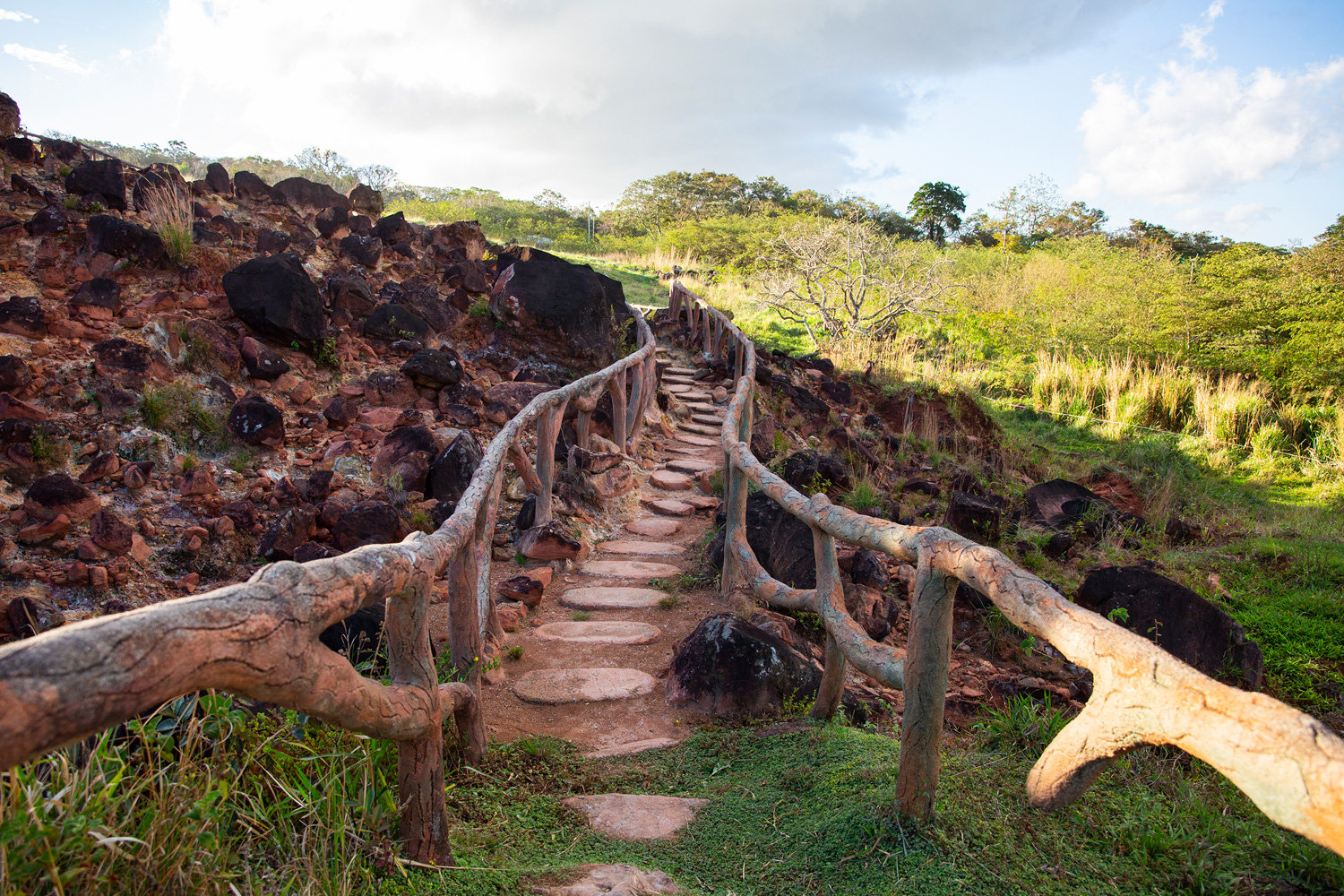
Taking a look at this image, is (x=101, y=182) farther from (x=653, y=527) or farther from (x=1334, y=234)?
(x=1334, y=234)

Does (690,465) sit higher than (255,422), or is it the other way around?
(255,422)

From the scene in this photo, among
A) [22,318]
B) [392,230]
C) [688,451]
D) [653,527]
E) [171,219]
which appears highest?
[392,230]

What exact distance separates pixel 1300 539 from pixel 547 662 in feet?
24.9

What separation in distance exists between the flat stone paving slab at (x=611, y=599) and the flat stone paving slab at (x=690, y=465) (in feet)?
8.56

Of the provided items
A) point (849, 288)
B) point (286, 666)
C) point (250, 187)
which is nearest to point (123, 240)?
point (250, 187)

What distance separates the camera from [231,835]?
1.80 meters

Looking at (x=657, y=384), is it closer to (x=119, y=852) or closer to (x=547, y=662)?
(x=547, y=662)

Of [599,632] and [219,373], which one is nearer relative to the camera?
[599,632]

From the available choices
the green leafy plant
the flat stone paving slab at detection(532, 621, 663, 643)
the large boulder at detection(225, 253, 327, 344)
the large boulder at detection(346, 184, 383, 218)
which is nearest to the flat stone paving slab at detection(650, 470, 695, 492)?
the flat stone paving slab at detection(532, 621, 663, 643)

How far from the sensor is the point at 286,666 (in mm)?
1354

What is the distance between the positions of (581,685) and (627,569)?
1.67 meters

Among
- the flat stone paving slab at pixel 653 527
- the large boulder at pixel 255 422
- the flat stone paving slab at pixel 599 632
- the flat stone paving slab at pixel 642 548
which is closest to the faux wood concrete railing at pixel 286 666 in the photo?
the flat stone paving slab at pixel 599 632

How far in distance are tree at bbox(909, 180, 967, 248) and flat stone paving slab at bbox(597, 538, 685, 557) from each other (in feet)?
127

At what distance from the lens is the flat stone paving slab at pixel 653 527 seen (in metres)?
6.23
